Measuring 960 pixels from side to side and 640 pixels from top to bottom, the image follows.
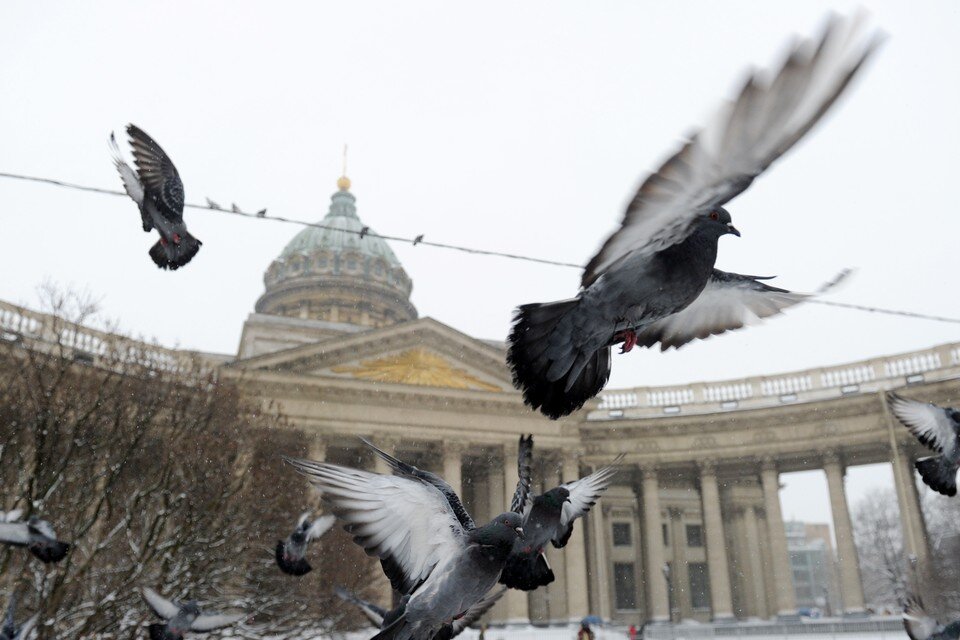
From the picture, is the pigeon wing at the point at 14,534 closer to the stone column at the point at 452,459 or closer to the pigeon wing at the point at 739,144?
the pigeon wing at the point at 739,144

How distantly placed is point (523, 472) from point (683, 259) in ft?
6.12

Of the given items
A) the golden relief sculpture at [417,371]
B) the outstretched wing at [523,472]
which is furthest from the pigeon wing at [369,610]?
the golden relief sculpture at [417,371]

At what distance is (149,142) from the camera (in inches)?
211

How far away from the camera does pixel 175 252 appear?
4977mm

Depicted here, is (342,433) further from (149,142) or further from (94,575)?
(149,142)

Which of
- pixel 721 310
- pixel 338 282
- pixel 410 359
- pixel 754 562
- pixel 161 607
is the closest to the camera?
pixel 721 310

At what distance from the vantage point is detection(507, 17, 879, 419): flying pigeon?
5.75ft

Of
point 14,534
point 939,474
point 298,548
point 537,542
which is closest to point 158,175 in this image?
point 14,534

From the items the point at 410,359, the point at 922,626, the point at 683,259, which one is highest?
the point at 410,359

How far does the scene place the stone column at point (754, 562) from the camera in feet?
193

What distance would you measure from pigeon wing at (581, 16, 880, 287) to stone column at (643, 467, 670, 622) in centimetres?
5261

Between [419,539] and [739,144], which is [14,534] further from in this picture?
[739,144]

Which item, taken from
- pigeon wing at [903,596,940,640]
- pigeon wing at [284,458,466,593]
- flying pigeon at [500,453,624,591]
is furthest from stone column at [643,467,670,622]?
pigeon wing at [284,458,466,593]

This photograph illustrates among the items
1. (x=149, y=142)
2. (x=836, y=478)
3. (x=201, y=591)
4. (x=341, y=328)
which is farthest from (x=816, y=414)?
(x=149, y=142)
